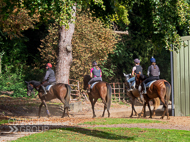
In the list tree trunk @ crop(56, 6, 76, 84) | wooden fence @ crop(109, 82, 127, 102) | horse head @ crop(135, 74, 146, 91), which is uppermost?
tree trunk @ crop(56, 6, 76, 84)

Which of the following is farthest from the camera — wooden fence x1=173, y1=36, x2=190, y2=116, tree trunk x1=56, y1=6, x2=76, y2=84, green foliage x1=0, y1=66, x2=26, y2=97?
green foliage x1=0, y1=66, x2=26, y2=97

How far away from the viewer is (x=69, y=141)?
26.7 feet

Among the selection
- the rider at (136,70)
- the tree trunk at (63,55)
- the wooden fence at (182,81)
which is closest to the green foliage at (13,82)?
the tree trunk at (63,55)

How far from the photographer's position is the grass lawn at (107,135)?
8.33 metres

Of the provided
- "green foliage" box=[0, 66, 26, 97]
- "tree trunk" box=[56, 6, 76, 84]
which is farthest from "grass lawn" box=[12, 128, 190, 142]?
"green foliage" box=[0, 66, 26, 97]

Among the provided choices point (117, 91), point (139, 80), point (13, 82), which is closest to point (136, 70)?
point (139, 80)

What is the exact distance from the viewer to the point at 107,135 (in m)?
9.08

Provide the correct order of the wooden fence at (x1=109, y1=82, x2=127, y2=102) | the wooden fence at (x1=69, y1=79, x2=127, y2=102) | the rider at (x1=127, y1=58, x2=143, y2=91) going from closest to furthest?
the rider at (x1=127, y1=58, x2=143, y2=91) → the wooden fence at (x1=69, y1=79, x2=127, y2=102) → the wooden fence at (x1=109, y1=82, x2=127, y2=102)

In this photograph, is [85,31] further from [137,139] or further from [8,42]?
[137,139]

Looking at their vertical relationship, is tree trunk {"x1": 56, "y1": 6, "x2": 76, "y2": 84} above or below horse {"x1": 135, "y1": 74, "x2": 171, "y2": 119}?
above

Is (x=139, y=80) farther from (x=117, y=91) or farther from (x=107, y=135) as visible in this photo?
(x=117, y=91)

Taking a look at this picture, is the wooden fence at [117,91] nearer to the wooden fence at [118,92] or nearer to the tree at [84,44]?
the wooden fence at [118,92]

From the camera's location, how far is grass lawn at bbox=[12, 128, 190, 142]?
8.33 metres

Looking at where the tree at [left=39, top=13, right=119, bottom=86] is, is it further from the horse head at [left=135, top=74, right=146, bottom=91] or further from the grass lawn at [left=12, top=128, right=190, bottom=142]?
the grass lawn at [left=12, top=128, right=190, bottom=142]
